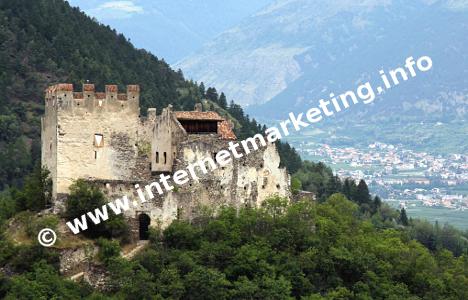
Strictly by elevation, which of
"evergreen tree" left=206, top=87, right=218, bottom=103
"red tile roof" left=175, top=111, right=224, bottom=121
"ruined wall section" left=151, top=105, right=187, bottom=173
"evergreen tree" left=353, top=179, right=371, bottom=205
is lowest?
"evergreen tree" left=353, top=179, right=371, bottom=205

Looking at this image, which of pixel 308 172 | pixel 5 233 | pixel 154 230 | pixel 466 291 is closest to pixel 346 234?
pixel 466 291

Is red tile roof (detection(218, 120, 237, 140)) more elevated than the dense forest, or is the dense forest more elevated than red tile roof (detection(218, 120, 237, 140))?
red tile roof (detection(218, 120, 237, 140))

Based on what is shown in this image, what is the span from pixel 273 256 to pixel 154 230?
769 centimetres

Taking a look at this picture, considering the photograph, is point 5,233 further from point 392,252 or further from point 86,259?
point 392,252

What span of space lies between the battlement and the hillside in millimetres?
64539

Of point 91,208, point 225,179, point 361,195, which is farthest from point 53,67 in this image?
point 91,208

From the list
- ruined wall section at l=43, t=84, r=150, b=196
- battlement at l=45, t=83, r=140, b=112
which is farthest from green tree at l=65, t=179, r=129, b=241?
battlement at l=45, t=83, r=140, b=112

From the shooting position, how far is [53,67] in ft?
529

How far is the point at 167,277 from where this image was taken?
230 feet

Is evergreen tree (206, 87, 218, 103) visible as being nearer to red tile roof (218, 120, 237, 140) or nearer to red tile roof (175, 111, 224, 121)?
red tile roof (218, 120, 237, 140)

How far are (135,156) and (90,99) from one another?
15.3 feet

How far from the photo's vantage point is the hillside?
5881 inches

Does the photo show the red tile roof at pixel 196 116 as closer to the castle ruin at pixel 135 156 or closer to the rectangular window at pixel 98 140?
the castle ruin at pixel 135 156

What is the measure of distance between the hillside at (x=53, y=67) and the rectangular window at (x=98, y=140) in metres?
64.8
